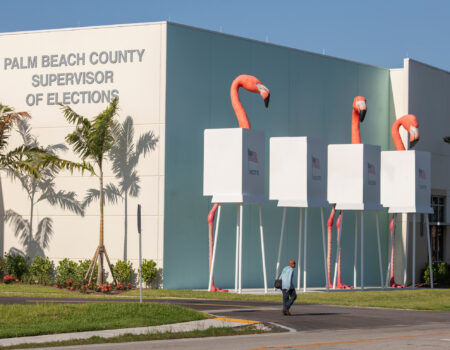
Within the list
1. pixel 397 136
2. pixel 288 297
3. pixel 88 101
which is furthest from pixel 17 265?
pixel 397 136

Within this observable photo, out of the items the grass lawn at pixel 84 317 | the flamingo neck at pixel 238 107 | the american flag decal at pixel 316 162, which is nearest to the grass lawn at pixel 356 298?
the american flag decal at pixel 316 162

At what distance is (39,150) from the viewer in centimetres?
3384

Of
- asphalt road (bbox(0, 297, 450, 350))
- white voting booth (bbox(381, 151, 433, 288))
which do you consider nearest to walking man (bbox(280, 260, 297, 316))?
asphalt road (bbox(0, 297, 450, 350))

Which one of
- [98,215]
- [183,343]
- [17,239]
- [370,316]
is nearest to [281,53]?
[98,215]

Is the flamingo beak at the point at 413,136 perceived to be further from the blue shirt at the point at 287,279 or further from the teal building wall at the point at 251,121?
the blue shirt at the point at 287,279

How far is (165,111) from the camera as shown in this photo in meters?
32.9

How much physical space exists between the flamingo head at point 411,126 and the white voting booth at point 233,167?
28.2 ft

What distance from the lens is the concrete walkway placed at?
16.5m

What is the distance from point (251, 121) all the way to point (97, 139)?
6.66 metres

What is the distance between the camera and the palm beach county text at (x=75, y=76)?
33875 millimetres

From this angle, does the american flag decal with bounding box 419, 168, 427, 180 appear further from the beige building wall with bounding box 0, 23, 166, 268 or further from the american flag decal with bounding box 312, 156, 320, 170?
the beige building wall with bounding box 0, 23, 166, 268

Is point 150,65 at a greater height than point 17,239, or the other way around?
point 150,65

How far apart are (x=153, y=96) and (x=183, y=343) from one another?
17582 millimetres

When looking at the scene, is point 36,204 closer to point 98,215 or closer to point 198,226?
point 98,215
